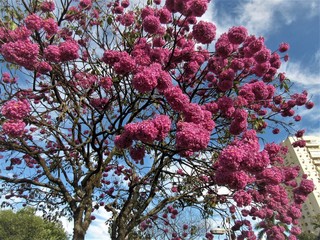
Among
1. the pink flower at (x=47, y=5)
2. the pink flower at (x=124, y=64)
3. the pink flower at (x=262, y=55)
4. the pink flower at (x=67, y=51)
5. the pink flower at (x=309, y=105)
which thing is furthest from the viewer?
the pink flower at (x=309, y=105)

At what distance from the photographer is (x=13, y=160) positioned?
27.4 feet

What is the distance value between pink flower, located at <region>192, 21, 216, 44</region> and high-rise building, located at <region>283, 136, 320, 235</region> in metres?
45.8

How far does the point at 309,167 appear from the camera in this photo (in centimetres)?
6762

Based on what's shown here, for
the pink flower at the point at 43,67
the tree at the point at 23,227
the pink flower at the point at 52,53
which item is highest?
the tree at the point at 23,227

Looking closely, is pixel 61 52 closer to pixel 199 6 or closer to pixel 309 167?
pixel 199 6

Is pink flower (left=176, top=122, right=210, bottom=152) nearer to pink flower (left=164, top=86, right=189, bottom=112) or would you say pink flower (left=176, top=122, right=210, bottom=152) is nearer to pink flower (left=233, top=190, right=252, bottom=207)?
pink flower (left=164, top=86, right=189, bottom=112)

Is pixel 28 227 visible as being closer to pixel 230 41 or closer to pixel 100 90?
pixel 100 90

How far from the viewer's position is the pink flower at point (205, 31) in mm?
4793

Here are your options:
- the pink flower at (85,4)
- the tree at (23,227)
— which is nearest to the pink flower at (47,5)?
the pink flower at (85,4)

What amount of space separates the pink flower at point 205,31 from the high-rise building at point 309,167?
4576 cm

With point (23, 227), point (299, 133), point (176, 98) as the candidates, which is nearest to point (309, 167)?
point (23, 227)

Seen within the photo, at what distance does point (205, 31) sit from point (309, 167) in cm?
7225

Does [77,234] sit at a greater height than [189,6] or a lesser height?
lesser

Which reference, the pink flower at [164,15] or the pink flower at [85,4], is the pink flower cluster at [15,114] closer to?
the pink flower at [164,15]
